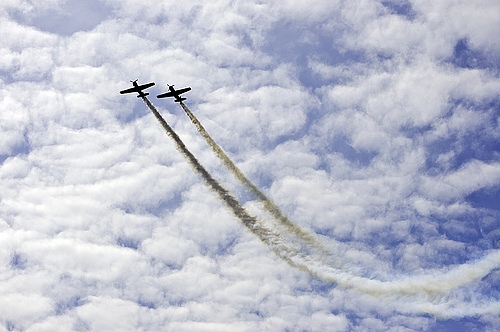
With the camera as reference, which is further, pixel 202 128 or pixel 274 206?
pixel 202 128

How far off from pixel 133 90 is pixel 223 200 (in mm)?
30057

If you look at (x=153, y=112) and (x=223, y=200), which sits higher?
(x=153, y=112)

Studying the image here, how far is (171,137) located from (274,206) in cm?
2402

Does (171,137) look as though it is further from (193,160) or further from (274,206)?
(274,206)

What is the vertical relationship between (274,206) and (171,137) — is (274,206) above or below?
below

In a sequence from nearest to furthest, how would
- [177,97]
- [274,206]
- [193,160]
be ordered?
[274,206], [193,160], [177,97]

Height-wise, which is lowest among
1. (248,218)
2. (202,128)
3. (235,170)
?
(248,218)

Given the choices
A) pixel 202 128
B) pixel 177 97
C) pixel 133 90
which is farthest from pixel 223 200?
pixel 133 90

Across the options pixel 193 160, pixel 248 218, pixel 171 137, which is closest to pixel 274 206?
pixel 248 218

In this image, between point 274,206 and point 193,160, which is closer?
point 274,206

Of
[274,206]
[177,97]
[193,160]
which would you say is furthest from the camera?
[177,97]

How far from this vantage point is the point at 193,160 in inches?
3580

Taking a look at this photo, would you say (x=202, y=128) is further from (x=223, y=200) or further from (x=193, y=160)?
(x=223, y=200)

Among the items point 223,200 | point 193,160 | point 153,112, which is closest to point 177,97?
point 153,112
